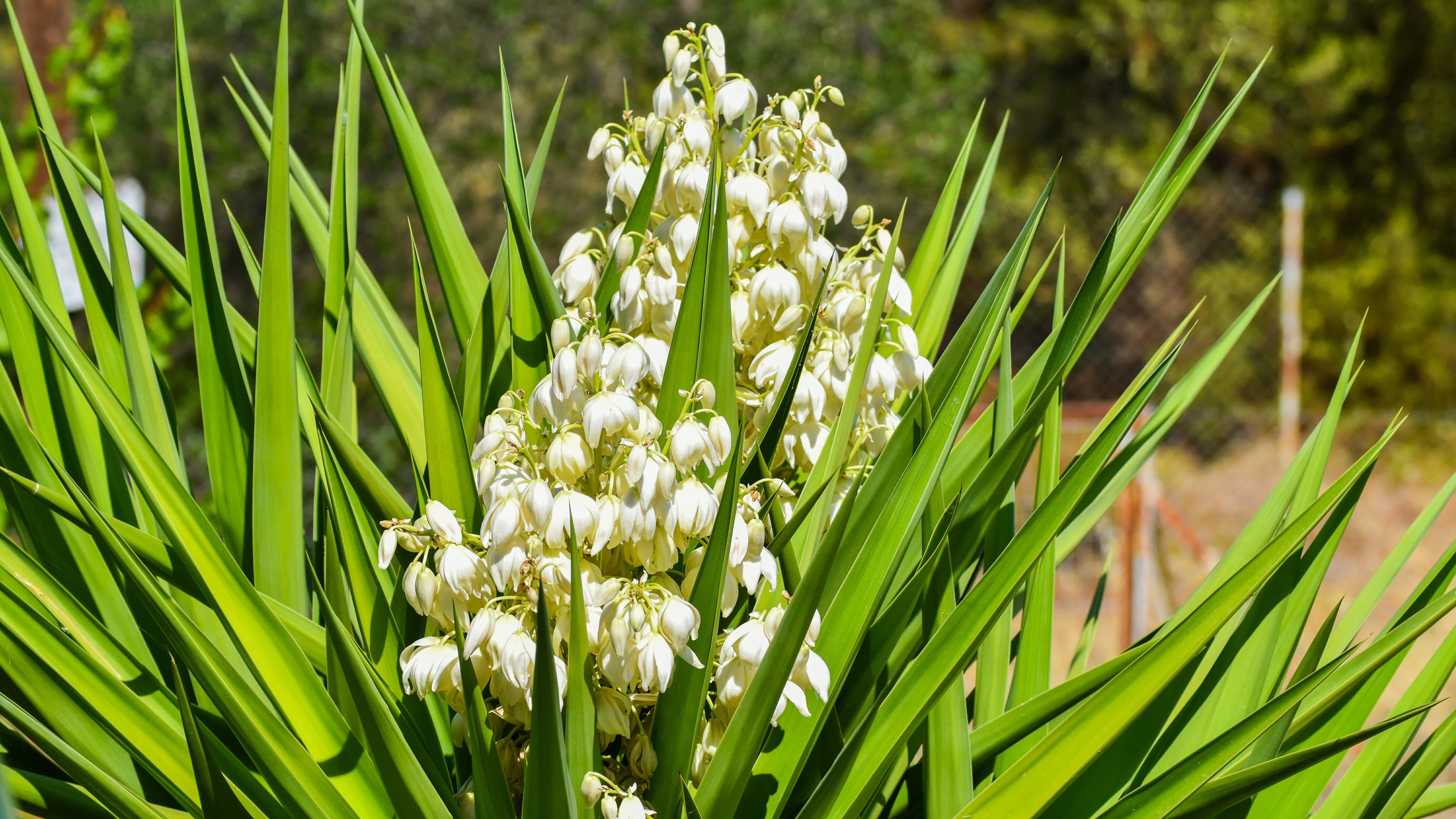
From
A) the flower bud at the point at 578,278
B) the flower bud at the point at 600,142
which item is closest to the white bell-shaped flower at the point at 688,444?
the flower bud at the point at 578,278

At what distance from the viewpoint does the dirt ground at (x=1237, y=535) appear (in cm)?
433

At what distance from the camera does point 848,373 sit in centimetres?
84

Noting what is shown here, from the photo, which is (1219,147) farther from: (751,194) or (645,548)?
(645,548)

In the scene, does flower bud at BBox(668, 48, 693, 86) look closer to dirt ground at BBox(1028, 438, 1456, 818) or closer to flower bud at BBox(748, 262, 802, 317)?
flower bud at BBox(748, 262, 802, 317)

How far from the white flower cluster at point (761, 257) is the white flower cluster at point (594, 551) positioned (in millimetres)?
75

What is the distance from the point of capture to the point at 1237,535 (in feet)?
15.0

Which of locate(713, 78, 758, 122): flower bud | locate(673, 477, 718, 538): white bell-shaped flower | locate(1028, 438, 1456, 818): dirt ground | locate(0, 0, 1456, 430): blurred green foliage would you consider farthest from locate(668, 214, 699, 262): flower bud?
locate(0, 0, 1456, 430): blurred green foliage

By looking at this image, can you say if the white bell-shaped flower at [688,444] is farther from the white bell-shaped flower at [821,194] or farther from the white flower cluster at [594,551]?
the white bell-shaped flower at [821,194]

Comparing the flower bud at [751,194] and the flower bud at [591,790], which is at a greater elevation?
the flower bud at [751,194]

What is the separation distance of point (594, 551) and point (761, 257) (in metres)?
0.32

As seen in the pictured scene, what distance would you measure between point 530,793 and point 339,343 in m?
0.50

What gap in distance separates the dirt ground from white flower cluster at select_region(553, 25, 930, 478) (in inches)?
122

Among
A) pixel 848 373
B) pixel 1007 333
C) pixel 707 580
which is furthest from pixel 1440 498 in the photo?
pixel 707 580

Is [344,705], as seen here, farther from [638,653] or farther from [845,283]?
[845,283]
